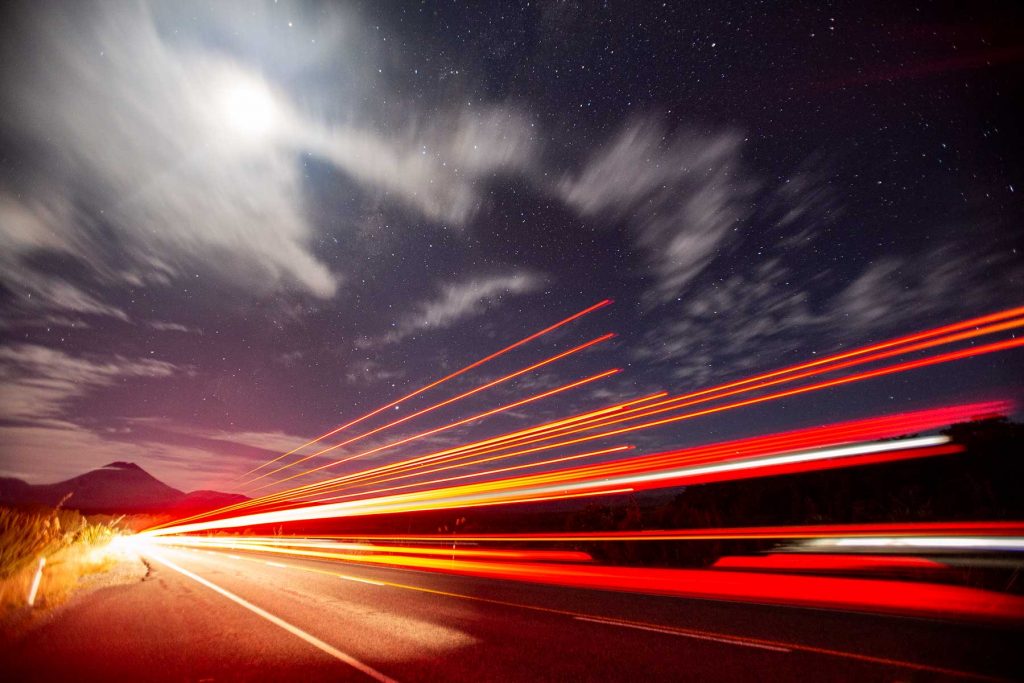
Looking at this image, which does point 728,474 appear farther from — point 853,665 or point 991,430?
point 991,430

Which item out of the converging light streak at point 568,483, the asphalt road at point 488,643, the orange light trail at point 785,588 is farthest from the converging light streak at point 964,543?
the asphalt road at point 488,643

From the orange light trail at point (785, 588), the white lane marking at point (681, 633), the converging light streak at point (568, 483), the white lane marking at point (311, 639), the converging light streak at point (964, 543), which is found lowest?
the orange light trail at point (785, 588)

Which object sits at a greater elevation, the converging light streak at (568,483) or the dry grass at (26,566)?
the converging light streak at (568,483)

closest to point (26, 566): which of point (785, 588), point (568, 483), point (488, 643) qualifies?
point (488, 643)

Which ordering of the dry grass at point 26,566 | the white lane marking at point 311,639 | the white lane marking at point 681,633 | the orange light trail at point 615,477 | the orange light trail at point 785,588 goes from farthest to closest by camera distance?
the orange light trail at point 615,477, the dry grass at point 26,566, the orange light trail at point 785,588, the white lane marking at point 681,633, the white lane marking at point 311,639

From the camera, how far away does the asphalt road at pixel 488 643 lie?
17.9 ft

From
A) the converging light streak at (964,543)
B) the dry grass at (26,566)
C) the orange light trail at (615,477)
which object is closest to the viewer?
the converging light streak at (964,543)

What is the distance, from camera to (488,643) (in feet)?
22.8

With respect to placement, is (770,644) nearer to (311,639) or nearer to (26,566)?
(311,639)

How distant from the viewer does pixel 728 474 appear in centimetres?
1360

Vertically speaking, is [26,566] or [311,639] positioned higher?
[26,566]

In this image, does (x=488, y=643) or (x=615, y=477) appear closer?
(x=488, y=643)

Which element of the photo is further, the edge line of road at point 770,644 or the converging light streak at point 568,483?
the converging light streak at point 568,483

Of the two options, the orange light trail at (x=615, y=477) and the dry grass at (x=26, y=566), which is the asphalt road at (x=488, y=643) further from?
the orange light trail at (x=615, y=477)
